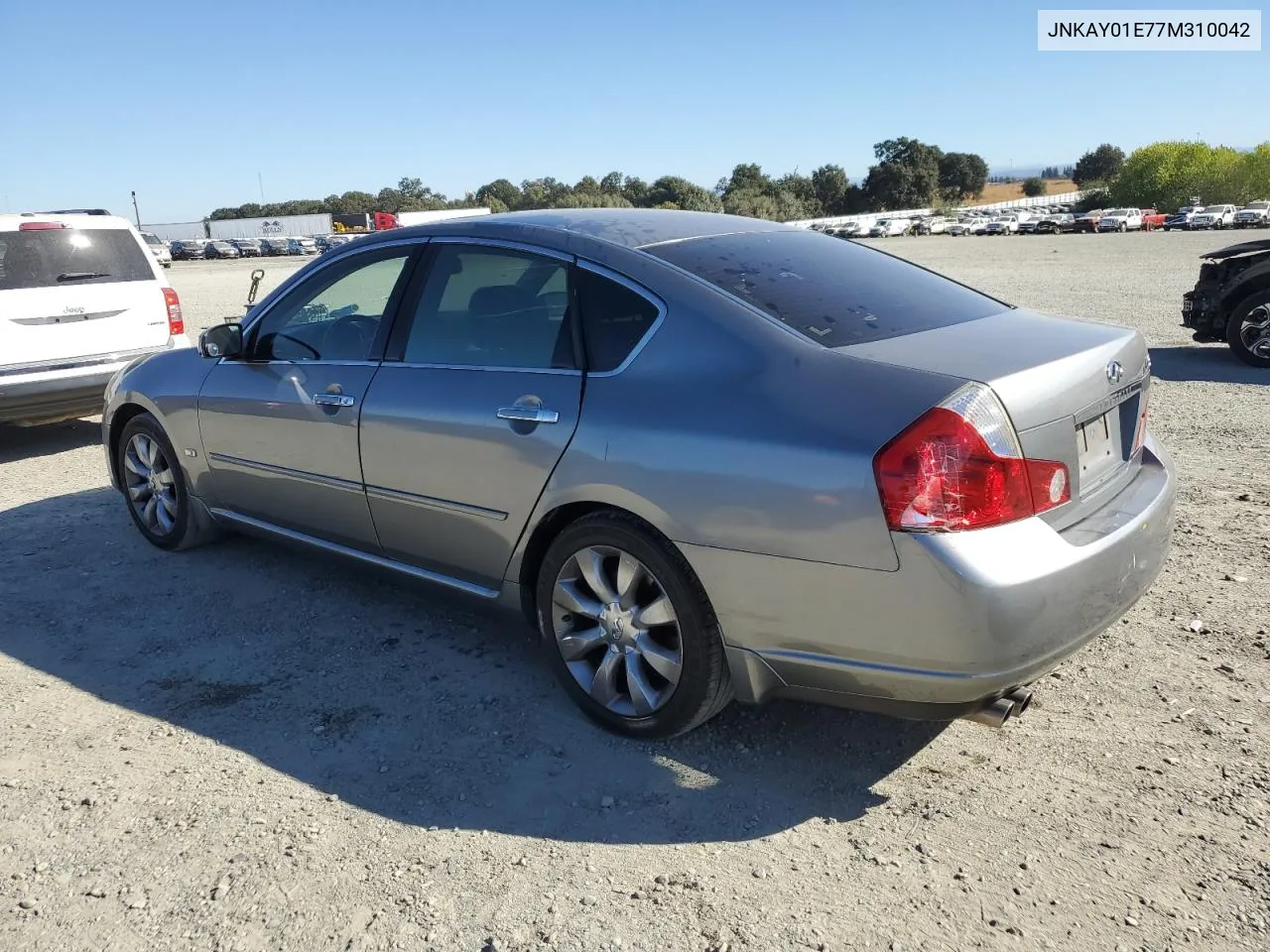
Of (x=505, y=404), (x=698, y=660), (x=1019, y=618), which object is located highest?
(x=505, y=404)

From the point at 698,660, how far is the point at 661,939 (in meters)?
0.85

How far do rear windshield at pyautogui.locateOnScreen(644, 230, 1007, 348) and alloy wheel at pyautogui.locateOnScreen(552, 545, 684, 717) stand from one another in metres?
0.94

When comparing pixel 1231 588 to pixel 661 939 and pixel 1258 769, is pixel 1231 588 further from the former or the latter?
pixel 661 939

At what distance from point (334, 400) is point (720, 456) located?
6.34ft

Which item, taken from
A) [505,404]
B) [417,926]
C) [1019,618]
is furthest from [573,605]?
[1019,618]

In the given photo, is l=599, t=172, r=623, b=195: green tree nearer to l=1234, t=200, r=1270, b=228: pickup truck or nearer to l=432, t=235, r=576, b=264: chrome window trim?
l=1234, t=200, r=1270, b=228: pickup truck

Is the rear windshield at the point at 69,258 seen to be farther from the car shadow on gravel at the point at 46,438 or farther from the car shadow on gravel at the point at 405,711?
the car shadow on gravel at the point at 405,711

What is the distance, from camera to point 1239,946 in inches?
93.5

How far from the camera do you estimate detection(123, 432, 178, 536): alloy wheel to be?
17.6 feet

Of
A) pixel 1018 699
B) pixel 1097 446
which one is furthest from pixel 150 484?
pixel 1097 446

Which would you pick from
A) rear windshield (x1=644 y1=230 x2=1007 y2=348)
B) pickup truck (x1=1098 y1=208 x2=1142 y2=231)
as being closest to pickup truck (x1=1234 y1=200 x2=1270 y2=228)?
pickup truck (x1=1098 y1=208 x2=1142 y2=231)

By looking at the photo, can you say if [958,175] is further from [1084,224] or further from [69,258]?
[69,258]

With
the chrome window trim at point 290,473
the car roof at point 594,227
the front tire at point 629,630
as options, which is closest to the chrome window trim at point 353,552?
the chrome window trim at point 290,473

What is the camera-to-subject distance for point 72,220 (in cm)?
810
